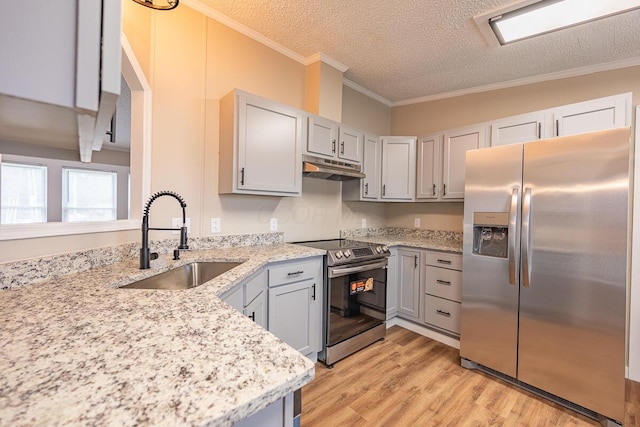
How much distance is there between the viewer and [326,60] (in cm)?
275

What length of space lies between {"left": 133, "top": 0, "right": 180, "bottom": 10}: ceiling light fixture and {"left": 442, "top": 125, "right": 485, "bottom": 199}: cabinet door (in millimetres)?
2654

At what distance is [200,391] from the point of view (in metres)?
0.50

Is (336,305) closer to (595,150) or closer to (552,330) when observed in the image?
(552,330)

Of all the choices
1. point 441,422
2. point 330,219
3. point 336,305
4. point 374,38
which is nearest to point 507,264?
point 441,422

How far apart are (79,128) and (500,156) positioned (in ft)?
8.07

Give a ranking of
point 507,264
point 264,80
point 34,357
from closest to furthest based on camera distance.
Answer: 1. point 34,357
2. point 507,264
3. point 264,80

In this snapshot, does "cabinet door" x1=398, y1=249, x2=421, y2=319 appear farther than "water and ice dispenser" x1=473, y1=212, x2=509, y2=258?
Yes

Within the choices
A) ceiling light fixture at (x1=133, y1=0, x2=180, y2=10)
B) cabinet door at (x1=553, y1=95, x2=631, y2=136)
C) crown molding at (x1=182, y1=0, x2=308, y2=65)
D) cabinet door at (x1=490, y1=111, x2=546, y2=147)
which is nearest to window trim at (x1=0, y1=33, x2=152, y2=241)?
ceiling light fixture at (x1=133, y1=0, x2=180, y2=10)

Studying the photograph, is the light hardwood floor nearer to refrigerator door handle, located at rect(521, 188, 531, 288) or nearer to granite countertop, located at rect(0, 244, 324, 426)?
refrigerator door handle, located at rect(521, 188, 531, 288)

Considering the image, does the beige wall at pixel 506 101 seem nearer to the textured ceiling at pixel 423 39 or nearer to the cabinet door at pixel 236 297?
the textured ceiling at pixel 423 39

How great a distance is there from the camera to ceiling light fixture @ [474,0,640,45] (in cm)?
182

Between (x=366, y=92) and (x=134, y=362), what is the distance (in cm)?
357

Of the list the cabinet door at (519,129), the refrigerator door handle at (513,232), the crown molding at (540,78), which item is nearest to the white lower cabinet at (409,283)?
the refrigerator door handle at (513,232)

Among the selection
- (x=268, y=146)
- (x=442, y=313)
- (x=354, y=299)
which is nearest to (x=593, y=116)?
(x=442, y=313)
